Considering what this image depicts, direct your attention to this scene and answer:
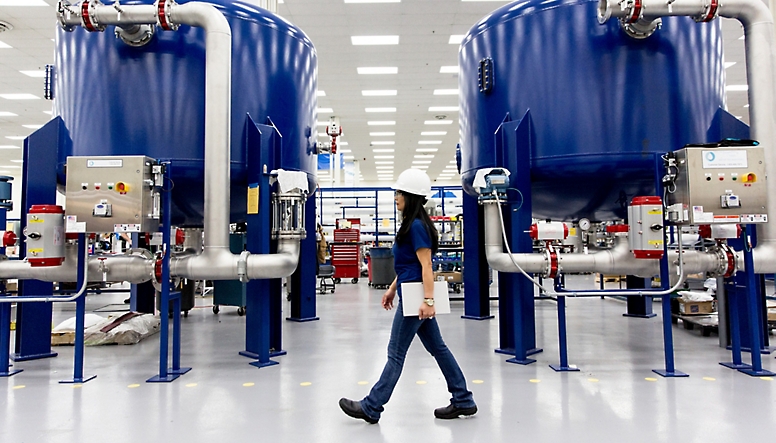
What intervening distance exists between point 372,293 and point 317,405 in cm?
621

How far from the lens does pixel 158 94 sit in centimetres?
378

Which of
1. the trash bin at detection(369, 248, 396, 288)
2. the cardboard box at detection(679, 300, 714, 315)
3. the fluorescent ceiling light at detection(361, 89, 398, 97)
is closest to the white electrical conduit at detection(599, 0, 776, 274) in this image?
the cardboard box at detection(679, 300, 714, 315)

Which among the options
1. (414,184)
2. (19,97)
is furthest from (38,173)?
(19,97)

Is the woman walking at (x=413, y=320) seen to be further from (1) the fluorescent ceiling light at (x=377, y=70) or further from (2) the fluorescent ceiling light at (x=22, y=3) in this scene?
(1) the fluorescent ceiling light at (x=377, y=70)

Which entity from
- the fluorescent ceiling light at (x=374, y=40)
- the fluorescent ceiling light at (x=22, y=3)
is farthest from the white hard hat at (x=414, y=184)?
the fluorescent ceiling light at (x=22, y=3)

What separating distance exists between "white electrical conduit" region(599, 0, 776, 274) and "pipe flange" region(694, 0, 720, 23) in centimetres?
1

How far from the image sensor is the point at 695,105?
3.79 metres

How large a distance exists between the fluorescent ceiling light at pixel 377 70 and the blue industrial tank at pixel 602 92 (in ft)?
22.2

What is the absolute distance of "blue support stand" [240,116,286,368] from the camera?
12.9 ft

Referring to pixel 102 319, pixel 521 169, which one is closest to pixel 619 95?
pixel 521 169

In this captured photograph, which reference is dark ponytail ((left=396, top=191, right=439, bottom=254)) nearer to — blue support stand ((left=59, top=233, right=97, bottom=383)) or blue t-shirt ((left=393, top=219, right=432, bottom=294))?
blue t-shirt ((left=393, top=219, right=432, bottom=294))

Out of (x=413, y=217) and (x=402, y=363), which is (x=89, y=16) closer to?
(x=413, y=217)

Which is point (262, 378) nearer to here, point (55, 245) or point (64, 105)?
point (55, 245)

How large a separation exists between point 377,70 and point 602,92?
7.62 m
